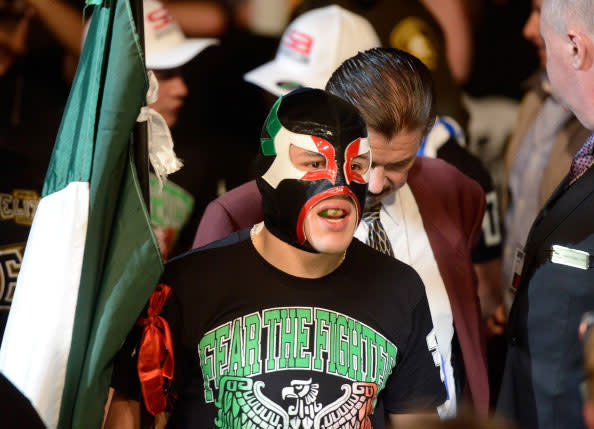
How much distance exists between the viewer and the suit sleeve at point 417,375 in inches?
69.6

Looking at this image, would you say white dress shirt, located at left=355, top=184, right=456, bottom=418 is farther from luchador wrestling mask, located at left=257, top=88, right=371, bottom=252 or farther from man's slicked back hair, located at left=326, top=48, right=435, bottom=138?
luchador wrestling mask, located at left=257, top=88, right=371, bottom=252

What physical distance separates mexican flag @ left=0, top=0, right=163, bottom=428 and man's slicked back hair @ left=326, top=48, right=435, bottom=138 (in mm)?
544

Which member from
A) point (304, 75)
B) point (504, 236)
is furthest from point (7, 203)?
point (504, 236)

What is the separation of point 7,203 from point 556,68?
5.25 ft

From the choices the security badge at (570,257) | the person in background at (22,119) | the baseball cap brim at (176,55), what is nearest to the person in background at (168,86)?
the baseball cap brim at (176,55)

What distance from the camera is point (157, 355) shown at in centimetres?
159

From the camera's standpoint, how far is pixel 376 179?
6.48 ft

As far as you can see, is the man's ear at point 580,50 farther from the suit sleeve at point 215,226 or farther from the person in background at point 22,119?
the person in background at point 22,119

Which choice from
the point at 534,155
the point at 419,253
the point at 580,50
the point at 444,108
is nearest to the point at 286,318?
the point at 419,253

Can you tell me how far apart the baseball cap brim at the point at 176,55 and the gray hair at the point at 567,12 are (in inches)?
50.7

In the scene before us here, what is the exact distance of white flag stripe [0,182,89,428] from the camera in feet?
5.27

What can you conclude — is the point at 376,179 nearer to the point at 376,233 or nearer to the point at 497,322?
the point at 376,233

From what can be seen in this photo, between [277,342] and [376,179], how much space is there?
51 cm

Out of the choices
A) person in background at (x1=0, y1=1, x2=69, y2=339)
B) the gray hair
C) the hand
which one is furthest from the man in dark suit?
person in background at (x1=0, y1=1, x2=69, y2=339)
